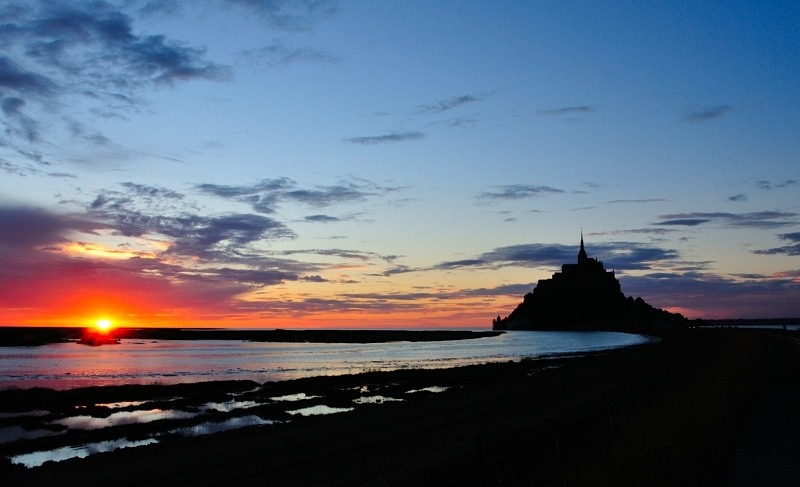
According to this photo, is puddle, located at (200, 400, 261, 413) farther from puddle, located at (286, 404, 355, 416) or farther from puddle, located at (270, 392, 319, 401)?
puddle, located at (286, 404, 355, 416)

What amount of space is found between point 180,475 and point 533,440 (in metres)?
10.6

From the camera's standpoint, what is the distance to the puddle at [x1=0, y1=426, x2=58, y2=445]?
24.4 meters

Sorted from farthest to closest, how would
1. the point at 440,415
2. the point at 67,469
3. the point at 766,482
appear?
the point at 440,415 < the point at 67,469 < the point at 766,482

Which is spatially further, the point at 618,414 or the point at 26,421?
the point at 26,421

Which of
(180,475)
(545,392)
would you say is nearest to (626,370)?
(545,392)

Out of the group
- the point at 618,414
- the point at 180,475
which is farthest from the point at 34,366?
the point at 618,414

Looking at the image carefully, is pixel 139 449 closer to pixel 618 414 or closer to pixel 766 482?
pixel 618 414

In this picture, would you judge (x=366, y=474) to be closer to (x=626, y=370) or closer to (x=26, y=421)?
(x=26, y=421)

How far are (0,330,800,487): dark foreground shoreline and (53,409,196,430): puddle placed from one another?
260 inches

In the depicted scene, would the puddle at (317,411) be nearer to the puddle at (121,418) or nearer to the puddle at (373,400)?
the puddle at (373,400)

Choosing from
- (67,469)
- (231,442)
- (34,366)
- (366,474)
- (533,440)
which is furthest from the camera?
(34,366)

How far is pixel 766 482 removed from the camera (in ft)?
45.2

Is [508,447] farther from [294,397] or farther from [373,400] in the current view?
[294,397]

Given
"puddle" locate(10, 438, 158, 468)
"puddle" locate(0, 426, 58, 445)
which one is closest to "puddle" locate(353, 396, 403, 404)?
Answer: "puddle" locate(10, 438, 158, 468)
